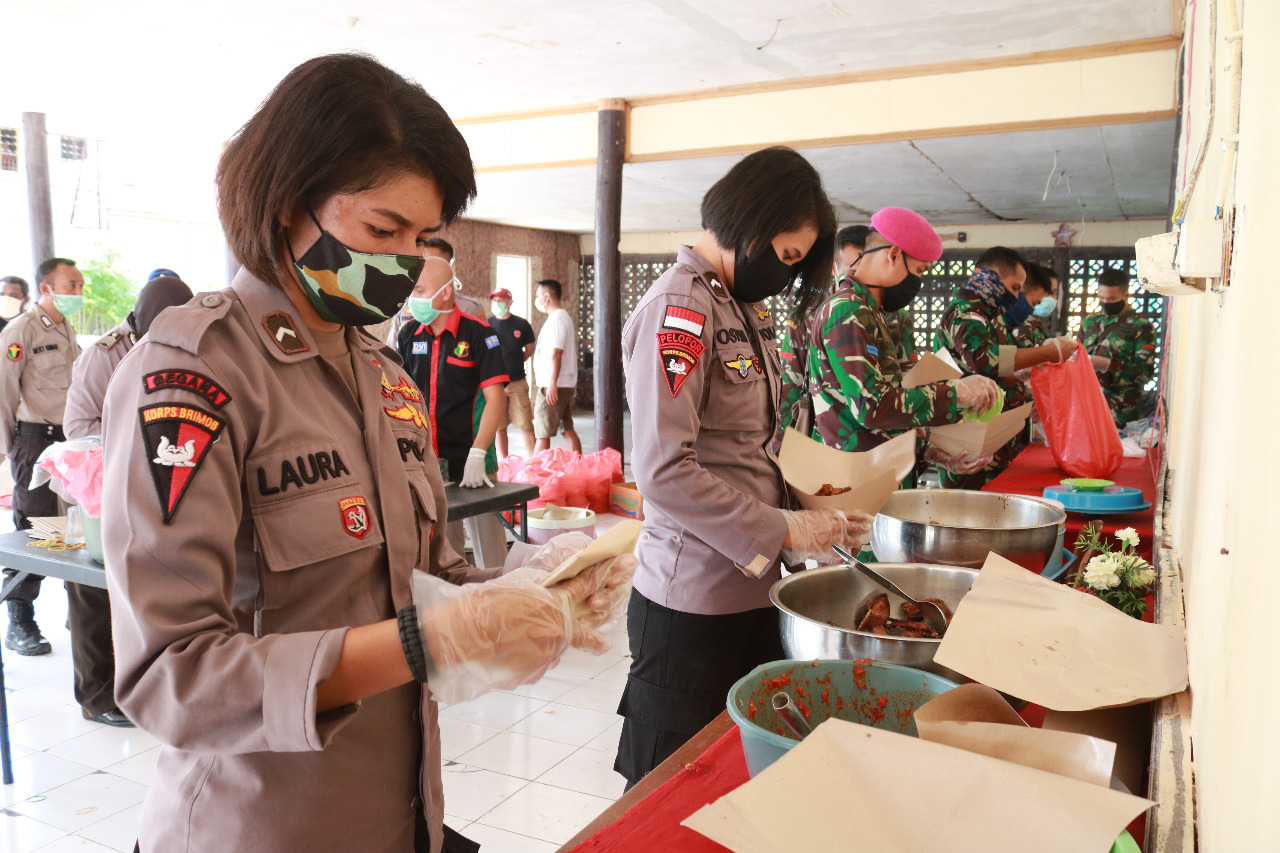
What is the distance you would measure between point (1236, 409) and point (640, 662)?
123cm

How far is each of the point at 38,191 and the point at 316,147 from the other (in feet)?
25.7

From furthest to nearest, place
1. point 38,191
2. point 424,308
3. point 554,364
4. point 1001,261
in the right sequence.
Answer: point 554,364
point 38,191
point 1001,261
point 424,308

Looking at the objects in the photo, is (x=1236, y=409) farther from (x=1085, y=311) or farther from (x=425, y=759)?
(x=1085, y=311)

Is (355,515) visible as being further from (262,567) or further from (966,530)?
(966,530)

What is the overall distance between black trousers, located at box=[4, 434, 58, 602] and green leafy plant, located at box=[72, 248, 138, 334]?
29.3ft

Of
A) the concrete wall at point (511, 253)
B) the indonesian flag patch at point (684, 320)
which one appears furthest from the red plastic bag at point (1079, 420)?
the concrete wall at point (511, 253)

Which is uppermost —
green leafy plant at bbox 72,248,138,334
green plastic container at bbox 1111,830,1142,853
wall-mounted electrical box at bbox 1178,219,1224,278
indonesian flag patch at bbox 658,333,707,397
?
green leafy plant at bbox 72,248,138,334

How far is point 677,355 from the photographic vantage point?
171 centimetres

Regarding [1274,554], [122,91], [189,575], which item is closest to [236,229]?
[189,575]

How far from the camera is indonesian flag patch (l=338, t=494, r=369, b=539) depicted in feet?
3.21

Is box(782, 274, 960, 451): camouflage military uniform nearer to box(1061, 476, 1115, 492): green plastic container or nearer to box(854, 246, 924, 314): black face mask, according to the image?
box(854, 246, 924, 314): black face mask

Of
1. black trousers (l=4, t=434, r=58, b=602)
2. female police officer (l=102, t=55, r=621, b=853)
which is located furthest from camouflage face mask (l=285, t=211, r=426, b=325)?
black trousers (l=4, t=434, r=58, b=602)

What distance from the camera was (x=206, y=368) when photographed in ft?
2.89

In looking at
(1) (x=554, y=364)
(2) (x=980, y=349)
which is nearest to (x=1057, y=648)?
(2) (x=980, y=349)
